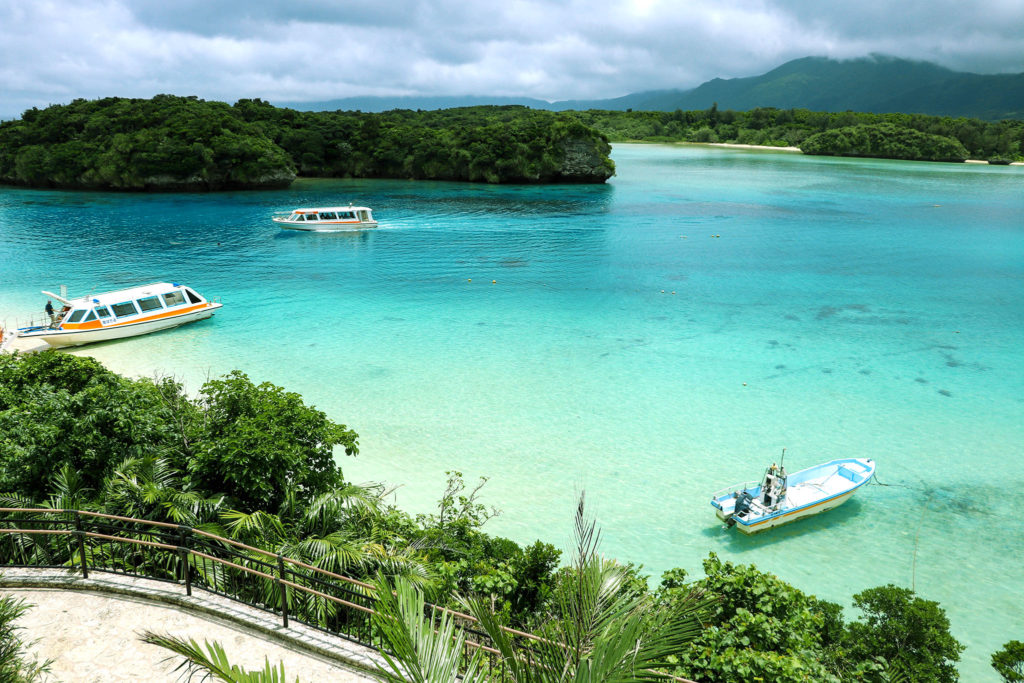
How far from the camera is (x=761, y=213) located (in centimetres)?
6400

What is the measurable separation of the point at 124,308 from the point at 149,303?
98 cm

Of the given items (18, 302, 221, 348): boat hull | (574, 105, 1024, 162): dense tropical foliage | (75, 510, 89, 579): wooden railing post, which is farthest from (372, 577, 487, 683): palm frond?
(574, 105, 1024, 162): dense tropical foliage

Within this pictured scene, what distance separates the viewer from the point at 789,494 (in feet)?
50.9

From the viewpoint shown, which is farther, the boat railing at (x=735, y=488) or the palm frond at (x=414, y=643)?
the boat railing at (x=735, y=488)

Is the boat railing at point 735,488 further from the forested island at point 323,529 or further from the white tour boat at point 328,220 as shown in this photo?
the white tour boat at point 328,220

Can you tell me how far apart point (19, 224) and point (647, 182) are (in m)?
70.2

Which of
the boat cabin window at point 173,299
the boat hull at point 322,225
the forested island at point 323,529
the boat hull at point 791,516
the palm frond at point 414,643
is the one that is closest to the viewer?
the palm frond at point 414,643

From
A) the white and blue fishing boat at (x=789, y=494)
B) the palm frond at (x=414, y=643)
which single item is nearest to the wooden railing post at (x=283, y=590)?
the palm frond at (x=414, y=643)

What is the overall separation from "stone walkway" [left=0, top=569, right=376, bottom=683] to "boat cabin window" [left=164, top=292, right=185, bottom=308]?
67.5 ft

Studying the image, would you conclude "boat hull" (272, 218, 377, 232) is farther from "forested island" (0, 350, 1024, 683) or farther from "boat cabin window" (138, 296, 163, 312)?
"forested island" (0, 350, 1024, 683)

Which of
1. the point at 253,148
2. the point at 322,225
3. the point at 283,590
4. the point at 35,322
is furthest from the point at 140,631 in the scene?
the point at 253,148

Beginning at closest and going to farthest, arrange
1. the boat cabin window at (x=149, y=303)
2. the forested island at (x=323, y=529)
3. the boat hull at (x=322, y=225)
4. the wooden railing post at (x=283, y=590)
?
1. the wooden railing post at (x=283, y=590)
2. the forested island at (x=323, y=529)
3. the boat cabin window at (x=149, y=303)
4. the boat hull at (x=322, y=225)

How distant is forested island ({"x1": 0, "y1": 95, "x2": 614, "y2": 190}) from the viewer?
77500 mm

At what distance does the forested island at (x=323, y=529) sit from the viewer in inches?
344
